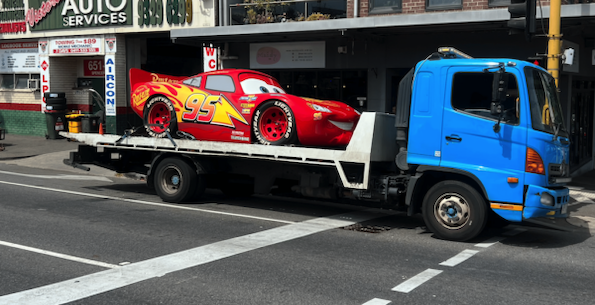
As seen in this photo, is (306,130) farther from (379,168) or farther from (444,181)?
(444,181)

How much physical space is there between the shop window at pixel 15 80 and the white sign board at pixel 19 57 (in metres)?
0.21

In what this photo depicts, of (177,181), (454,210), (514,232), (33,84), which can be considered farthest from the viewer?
(33,84)

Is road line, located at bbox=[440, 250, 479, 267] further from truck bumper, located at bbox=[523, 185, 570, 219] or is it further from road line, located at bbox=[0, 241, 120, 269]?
road line, located at bbox=[0, 241, 120, 269]

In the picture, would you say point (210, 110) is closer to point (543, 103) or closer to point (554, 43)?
point (543, 103)

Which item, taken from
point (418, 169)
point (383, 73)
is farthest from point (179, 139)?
point (383, 73)

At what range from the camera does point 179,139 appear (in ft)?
35.4

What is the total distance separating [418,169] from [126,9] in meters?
15.4

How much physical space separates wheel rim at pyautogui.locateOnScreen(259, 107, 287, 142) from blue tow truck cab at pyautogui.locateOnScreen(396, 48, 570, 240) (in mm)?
1911

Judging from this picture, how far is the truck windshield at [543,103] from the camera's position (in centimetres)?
791

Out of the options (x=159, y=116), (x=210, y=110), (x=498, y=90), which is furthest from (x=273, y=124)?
(x=498, y=90)

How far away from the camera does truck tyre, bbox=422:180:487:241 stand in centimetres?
811

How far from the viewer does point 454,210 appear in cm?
831

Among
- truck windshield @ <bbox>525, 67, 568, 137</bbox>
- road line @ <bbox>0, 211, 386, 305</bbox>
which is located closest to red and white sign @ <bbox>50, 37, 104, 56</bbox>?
road line @ <bbox>0, 211, 386, 305</bbox>

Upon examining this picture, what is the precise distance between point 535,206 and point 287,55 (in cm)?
1077
